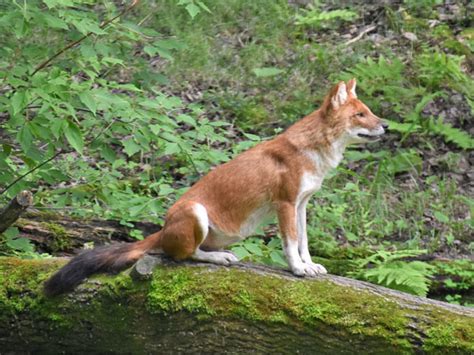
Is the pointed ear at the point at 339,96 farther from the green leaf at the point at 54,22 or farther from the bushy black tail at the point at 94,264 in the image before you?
the green leaf at the point at 54,22

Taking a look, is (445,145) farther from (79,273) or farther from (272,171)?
(79,273)

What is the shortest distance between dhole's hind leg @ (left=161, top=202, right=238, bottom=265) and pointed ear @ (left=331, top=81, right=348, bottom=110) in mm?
1240

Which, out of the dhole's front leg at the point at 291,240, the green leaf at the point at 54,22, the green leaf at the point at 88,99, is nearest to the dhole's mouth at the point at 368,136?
the dhole's front leg at the point at 291,240

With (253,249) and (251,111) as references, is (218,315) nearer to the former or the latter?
(253,249)

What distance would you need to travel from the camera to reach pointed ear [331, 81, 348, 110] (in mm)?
6285

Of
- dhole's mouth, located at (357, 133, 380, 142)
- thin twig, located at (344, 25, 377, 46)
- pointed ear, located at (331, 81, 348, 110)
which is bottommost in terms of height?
thin twig, located at (344, 25, 377, 46)

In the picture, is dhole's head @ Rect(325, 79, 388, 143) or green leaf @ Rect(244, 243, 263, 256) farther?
green leaf @ Rect(244, 243, 263, 256)

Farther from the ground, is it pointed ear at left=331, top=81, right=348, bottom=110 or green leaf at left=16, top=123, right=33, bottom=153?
pointed ear at left=331, top=81, right=348, bottom=110

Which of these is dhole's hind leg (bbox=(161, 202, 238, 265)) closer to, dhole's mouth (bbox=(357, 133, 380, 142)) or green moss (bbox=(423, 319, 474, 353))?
dhole's mouth (bbox=(357, 133, 380, 142))

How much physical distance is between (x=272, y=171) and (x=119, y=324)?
1.55 metres

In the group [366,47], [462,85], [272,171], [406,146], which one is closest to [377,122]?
[272,171]

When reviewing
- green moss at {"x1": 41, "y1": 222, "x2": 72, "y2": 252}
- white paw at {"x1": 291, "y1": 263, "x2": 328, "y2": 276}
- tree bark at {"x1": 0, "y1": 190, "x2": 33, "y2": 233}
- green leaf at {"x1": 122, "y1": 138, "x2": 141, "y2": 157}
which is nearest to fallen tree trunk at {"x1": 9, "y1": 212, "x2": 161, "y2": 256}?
green moss at {"x1": 41, "y1": 222, "x2": 72, "y2": 252}

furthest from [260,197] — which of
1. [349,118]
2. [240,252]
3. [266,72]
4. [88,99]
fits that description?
[266,72]

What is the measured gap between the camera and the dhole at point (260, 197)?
608 centimetres
